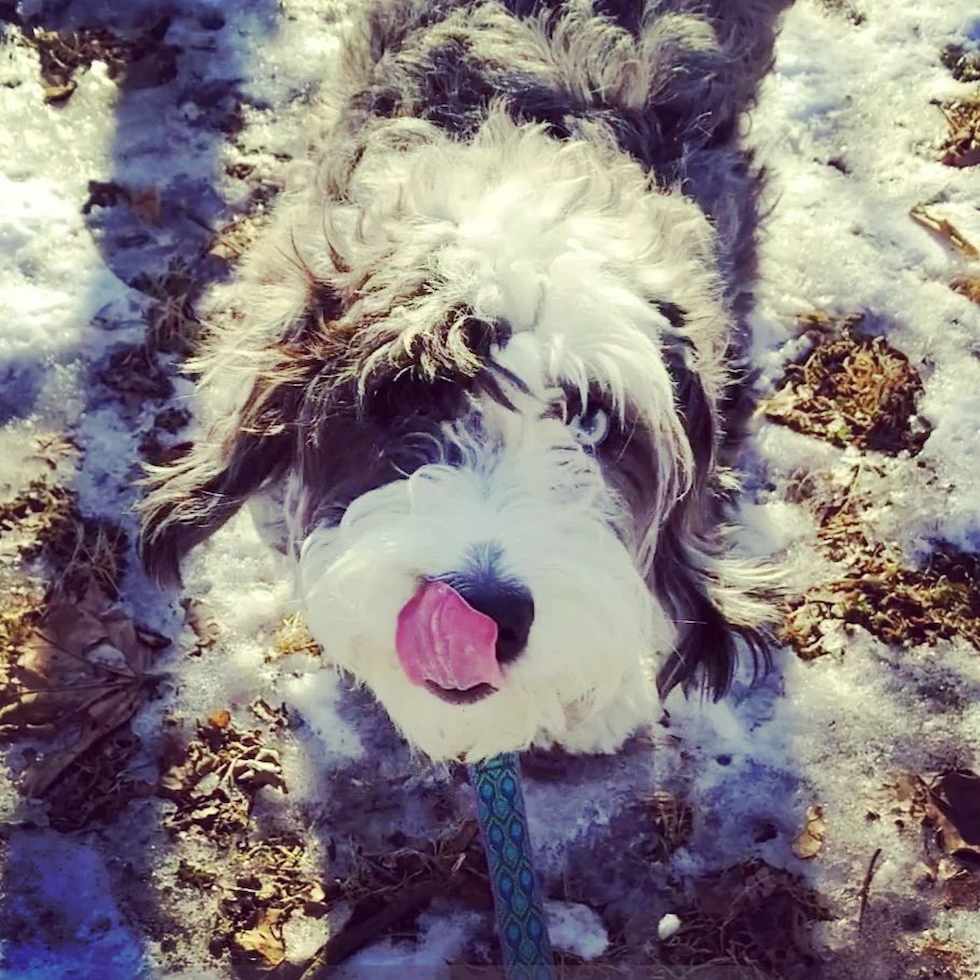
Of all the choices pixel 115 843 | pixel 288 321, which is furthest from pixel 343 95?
pixel 115 843

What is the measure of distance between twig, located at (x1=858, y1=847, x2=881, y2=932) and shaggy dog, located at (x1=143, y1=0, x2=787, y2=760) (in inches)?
26.9

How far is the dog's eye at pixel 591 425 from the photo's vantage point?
2.08m

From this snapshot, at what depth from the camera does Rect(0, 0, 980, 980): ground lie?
9.26 feet

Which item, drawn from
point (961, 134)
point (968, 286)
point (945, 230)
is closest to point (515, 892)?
point (968, 286)

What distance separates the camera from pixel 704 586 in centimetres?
255

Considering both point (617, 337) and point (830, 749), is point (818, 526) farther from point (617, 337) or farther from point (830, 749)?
point (617, 337)

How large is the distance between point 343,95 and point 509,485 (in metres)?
1.69

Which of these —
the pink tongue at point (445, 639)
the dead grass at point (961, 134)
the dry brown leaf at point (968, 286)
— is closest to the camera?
the pink tongue at point (445, 639)

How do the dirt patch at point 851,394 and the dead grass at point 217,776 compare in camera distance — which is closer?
the dead grass at point 217,776

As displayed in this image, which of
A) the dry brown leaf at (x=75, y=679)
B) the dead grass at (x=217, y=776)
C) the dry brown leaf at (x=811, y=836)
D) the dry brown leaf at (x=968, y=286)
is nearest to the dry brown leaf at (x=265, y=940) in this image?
the dead grass at (x=217, y=776)

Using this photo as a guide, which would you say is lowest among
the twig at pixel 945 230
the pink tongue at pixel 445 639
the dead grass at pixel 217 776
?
the dead grass at pixel 217 776

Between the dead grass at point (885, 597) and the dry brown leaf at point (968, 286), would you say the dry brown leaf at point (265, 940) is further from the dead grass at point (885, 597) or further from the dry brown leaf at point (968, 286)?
the dry brown leaf at point (968, 286)

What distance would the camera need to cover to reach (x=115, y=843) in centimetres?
290

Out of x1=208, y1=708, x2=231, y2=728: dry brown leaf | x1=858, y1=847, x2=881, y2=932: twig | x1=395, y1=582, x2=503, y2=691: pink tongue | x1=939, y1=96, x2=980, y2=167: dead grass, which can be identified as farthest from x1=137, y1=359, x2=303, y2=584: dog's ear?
x1=939, y1=96, x2=980, y2=167: dead grass
